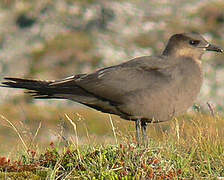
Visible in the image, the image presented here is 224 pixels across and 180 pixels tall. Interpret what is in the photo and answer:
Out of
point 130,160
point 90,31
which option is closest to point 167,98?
point 130,160

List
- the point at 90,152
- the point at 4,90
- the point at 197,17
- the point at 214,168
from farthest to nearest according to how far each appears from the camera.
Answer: the point at 197,17 → the point at 4,90 → the point at 90,152 → the point at 214,168

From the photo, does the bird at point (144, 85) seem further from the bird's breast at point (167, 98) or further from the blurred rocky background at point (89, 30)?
the blurred rocky background at point (89, 30)

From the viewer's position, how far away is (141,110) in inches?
351

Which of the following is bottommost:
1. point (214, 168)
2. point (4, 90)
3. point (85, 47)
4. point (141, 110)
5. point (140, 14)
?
point (214, 168)

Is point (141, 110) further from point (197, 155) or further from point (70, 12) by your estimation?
point (70, 12)

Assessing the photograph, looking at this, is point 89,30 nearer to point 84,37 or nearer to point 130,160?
point 84,37

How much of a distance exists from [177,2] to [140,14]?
5012 mm

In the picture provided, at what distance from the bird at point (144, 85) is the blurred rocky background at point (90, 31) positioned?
1818 inches

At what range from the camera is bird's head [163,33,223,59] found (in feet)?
31.1

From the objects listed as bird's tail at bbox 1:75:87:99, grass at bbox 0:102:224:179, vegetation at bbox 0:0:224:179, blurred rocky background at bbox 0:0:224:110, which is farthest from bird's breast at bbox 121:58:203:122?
blurred rocky background at bbox 0:0:224:110

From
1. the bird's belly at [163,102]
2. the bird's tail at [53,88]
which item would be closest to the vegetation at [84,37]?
the bird's tail at [53,88]

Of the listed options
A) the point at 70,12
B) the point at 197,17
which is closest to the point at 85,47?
the point at 70,12

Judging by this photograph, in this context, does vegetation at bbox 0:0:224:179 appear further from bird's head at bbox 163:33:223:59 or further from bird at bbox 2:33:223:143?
bird's head at bbox 163:33:223:59

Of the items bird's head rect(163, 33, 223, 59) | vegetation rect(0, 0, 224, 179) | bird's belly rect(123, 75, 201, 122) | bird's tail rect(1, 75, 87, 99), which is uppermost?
vegetation rect(0, 0, 224, 179)
